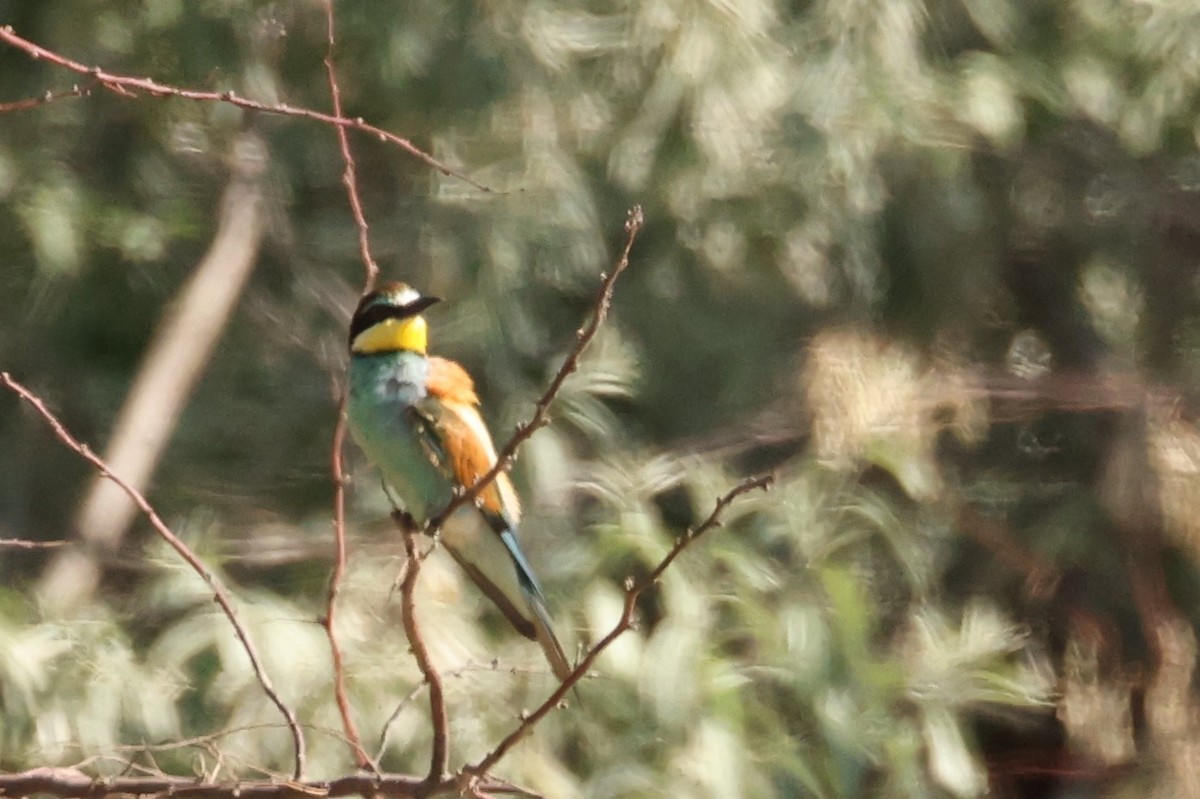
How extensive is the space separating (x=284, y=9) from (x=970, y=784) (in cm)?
210

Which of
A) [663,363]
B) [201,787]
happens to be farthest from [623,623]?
[663,363]

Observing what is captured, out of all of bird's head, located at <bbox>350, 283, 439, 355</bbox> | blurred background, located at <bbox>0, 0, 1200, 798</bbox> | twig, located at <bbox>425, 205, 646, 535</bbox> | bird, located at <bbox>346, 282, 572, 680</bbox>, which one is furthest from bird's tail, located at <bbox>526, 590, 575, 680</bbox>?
twig, located at <bbox>425, 205, 646, 535</bbox>

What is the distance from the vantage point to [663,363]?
4.02m

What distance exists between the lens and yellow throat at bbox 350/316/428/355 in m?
2.87

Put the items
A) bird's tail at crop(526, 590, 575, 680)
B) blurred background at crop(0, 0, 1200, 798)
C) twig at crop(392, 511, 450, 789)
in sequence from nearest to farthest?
1. twig at crop(392, 511, 450, 789)
2. bird's tail at crop(526, 590, 575, 680)
3. blurred background at crop(0, 0, 1200, 798)

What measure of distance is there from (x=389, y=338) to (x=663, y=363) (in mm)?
1224

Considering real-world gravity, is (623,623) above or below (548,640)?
above

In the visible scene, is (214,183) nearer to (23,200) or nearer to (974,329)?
(23,200)

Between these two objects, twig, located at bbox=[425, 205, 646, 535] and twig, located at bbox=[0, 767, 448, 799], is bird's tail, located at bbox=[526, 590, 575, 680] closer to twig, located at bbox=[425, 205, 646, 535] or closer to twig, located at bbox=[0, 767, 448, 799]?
twig, located at bbox=[0, 767, 448, 799]

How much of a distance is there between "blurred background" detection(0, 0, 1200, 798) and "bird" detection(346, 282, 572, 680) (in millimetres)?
348

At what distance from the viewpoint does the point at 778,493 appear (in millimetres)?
3361

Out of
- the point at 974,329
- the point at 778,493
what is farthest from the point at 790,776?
the point at 974,329

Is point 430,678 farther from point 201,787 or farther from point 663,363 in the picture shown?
point 663,363

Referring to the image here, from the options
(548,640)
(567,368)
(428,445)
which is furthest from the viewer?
(428,445)
